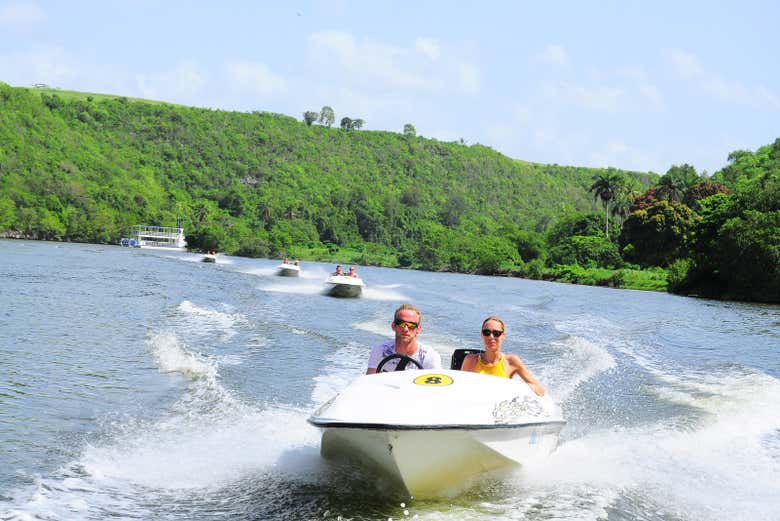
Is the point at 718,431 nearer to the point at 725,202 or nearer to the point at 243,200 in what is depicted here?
the point at 725,202

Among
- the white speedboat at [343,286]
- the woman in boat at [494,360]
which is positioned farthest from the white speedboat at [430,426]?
the white speedboat at [343,286]

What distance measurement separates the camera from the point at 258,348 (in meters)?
17.1

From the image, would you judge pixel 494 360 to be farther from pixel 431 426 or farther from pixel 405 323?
pixel 431 426

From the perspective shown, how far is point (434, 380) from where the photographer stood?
710 centimetres

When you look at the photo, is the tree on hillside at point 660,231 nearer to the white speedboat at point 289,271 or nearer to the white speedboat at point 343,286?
the white speedboat at point 289,271

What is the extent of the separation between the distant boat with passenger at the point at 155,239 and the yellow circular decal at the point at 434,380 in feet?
408

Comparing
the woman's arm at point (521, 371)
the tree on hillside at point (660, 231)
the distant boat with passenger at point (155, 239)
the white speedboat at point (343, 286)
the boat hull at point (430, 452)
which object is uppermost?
the tree on hillside at point (660, 231)

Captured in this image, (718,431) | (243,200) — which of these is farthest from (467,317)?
(243,200)

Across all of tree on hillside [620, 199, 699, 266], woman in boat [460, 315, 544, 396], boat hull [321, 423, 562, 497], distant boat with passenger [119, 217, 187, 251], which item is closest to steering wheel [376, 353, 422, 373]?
woman in boat [460, 315, 544, 396]

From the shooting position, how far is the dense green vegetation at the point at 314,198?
273ft

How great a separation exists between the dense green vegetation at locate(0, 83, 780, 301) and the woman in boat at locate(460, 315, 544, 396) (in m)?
52.9

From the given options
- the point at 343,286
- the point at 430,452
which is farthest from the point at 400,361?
the point at 343,286

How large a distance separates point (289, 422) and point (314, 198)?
162958 millimetres

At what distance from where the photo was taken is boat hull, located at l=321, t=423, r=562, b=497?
6.66 m
